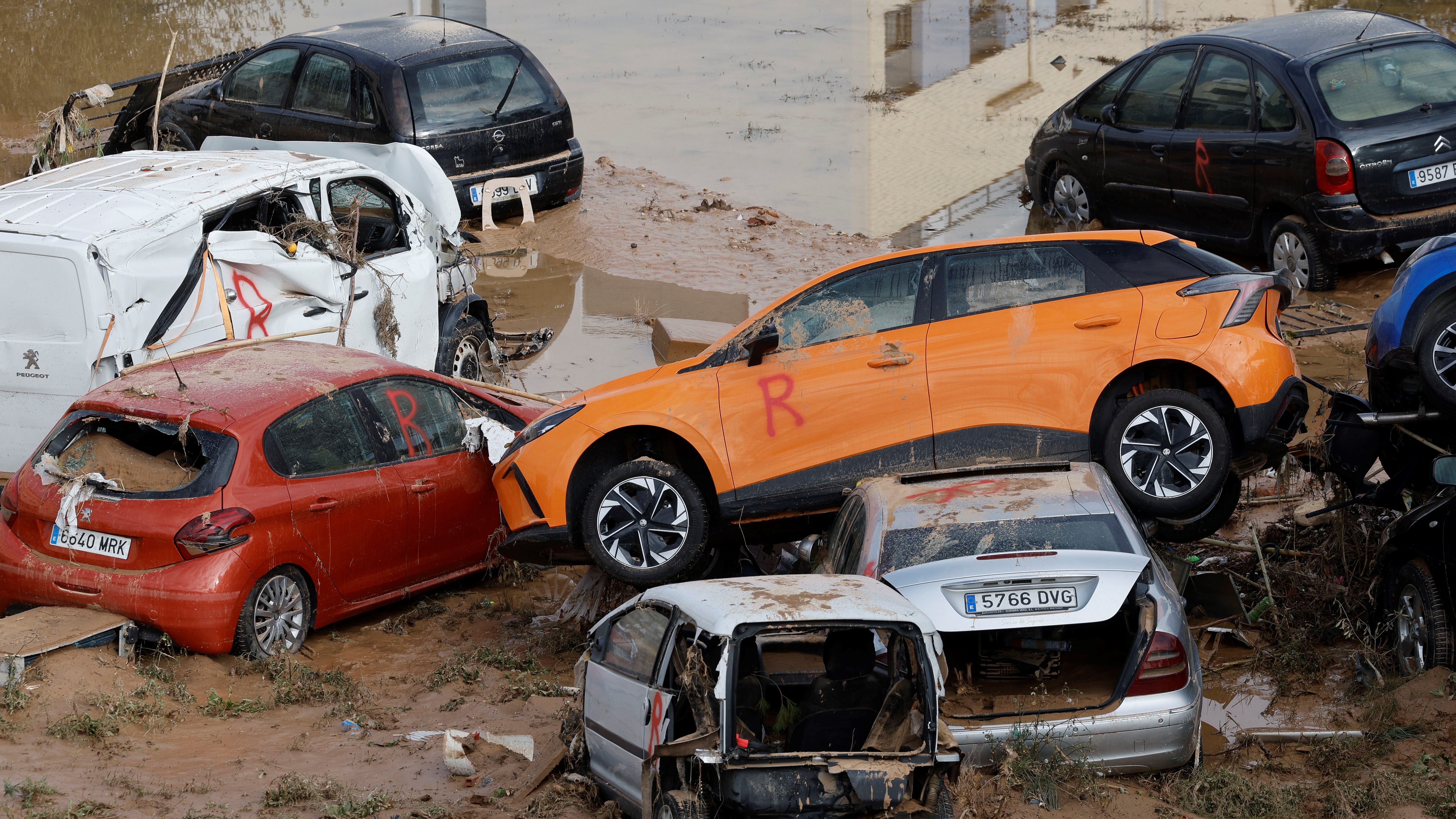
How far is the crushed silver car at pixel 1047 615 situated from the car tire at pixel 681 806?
3.44 ft

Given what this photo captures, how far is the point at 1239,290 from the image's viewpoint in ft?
24.5

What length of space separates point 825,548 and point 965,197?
379 inches

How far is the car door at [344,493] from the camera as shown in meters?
7.66

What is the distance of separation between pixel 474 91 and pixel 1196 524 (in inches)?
358

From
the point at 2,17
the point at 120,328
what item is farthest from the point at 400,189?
the point at 2,17

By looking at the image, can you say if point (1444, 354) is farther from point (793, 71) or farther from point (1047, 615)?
point (793, 71)

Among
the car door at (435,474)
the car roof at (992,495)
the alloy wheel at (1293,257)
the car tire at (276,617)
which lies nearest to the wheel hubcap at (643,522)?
the car door at (435,474)

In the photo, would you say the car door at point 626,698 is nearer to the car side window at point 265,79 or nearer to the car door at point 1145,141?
the car door at point 1145,141

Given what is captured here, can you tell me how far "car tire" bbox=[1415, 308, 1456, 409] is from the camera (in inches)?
287

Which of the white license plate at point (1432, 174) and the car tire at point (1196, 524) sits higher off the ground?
the white license plate at point (1432, 174)

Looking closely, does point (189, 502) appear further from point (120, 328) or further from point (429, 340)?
point (429, 340)

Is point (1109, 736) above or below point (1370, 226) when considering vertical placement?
below

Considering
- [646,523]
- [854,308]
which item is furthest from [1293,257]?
[646,523]

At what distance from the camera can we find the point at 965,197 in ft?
53.0
